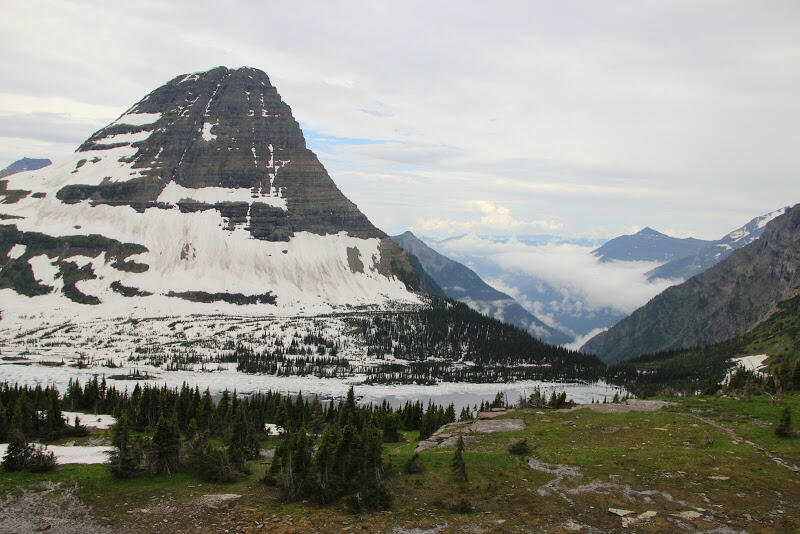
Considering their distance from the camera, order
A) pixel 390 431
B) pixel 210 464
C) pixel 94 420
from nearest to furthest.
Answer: pixel 210 464 → pixel 390 431 → pixel 94 420

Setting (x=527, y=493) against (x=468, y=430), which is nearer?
(x=527, y=493)


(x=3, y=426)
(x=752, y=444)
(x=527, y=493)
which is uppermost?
(x=752, y=444)

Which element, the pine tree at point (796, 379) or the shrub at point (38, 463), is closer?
the shrub at point (38, 463)

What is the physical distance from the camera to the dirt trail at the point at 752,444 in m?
47.0

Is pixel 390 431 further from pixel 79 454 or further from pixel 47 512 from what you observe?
pixel 47 512

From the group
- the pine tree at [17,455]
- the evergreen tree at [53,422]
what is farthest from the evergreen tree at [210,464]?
the evergreen tree at [53,422]

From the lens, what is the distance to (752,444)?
5397 cm

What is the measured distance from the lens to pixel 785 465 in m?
47.0

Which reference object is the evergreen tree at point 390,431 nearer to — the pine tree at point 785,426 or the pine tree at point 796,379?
the pine tree at point 785,426

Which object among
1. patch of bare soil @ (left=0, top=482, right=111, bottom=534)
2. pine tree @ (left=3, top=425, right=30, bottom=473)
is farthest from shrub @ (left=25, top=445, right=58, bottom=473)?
patch of bare soil @ (left=0, top=482, right=111, bottom=534)

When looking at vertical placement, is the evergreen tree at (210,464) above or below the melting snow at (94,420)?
above

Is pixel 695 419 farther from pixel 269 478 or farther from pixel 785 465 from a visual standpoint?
pixel 269 478

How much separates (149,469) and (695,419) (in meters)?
64.2

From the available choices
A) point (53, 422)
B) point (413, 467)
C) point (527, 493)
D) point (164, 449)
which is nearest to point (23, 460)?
point (164, 449)
